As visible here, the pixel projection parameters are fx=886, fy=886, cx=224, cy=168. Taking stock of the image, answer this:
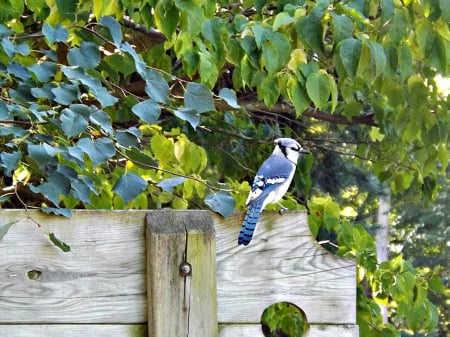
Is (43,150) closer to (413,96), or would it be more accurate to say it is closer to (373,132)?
(413,96)

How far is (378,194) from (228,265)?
8.96 meters

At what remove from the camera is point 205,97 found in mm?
1884

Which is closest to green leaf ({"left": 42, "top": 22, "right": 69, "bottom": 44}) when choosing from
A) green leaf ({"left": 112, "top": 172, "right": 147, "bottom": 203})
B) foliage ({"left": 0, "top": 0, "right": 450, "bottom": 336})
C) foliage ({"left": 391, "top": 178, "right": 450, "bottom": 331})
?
foliage ({"left": 0, "top": 0, "right": 450, "bottom": 336})

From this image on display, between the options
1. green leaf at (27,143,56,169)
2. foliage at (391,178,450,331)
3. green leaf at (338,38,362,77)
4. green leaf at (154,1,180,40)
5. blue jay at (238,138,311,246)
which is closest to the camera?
green leaf at (27,143,56,169)

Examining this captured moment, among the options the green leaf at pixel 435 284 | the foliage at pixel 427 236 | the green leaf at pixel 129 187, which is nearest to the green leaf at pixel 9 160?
the green leaf at pixel 129 187

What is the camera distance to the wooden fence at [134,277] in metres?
1.49

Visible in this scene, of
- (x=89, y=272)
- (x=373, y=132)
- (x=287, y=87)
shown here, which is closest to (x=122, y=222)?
(x=89, y=272)

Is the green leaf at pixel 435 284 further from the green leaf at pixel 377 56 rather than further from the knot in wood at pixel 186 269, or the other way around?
the knot in wood at pixel 186 269

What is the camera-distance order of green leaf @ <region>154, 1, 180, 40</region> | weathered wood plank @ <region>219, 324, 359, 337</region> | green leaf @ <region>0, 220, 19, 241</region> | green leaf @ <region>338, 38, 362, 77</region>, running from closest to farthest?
green leaf @ <region>0, 220, 19, 241</region> → weathered wood plank @ <region>219, 324, 359, 337</region> → green leaf @ <region>154, 1, 180, 40</region> → green leaf @ <region>338, 38, 362, 77</region>

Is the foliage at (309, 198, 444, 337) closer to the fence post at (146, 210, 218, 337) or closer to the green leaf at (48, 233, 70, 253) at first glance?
the fence post at (146, 210, 218, 337)

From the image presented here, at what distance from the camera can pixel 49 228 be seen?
59.0 inches

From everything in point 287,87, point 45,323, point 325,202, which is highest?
point 45,323

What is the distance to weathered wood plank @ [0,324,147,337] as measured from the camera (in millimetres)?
1479

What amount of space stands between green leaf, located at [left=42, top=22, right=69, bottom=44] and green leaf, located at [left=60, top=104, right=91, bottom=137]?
0.31 metres
